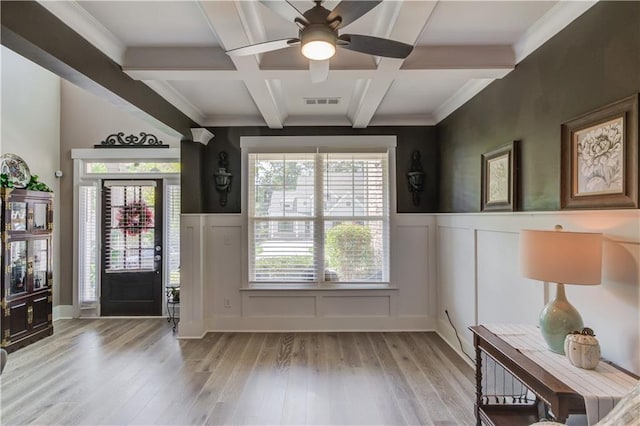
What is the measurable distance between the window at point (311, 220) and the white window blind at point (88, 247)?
2517 mm

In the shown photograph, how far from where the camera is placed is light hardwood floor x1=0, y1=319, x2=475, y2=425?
249 centimetres

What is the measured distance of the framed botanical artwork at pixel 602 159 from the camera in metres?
1.64

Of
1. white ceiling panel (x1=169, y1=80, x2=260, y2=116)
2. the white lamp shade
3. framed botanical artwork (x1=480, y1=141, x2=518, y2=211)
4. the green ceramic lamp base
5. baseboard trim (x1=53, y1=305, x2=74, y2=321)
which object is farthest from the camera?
baseboard trim (x1=53, y1=305, x2=74, y2=321)

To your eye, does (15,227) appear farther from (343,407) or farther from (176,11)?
(343,407)

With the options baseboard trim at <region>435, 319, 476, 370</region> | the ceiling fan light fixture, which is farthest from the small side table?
the ceiling fan light fixture

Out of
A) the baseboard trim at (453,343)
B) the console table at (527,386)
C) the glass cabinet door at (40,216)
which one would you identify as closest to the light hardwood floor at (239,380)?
the baseboard trim at (453,343)

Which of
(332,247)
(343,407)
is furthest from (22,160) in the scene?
(343,407)

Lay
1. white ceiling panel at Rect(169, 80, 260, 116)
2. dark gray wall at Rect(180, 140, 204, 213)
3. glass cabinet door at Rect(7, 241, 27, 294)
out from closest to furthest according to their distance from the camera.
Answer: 1. white ceiling panel at Rect(169, 80, 260, 116)
2. glass cabinet door at Rect(7, 241, 27, 294)
3. dark gray wall at Rect(180, 140, 204, 213)

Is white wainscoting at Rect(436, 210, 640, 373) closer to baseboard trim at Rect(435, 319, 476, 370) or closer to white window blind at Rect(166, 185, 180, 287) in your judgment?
baseboard trim at Rect(435, 319, 476, 370)

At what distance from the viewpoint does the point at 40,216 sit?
420 cm

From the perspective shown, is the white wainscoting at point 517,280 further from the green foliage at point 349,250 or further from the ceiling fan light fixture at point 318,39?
the ceiling fan light fixture at point 318,39

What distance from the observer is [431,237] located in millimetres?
4340

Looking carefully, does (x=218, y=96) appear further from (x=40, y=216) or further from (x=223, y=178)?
(x=40, y=216)

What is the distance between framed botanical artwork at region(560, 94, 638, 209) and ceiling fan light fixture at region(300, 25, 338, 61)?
57.8 inches
